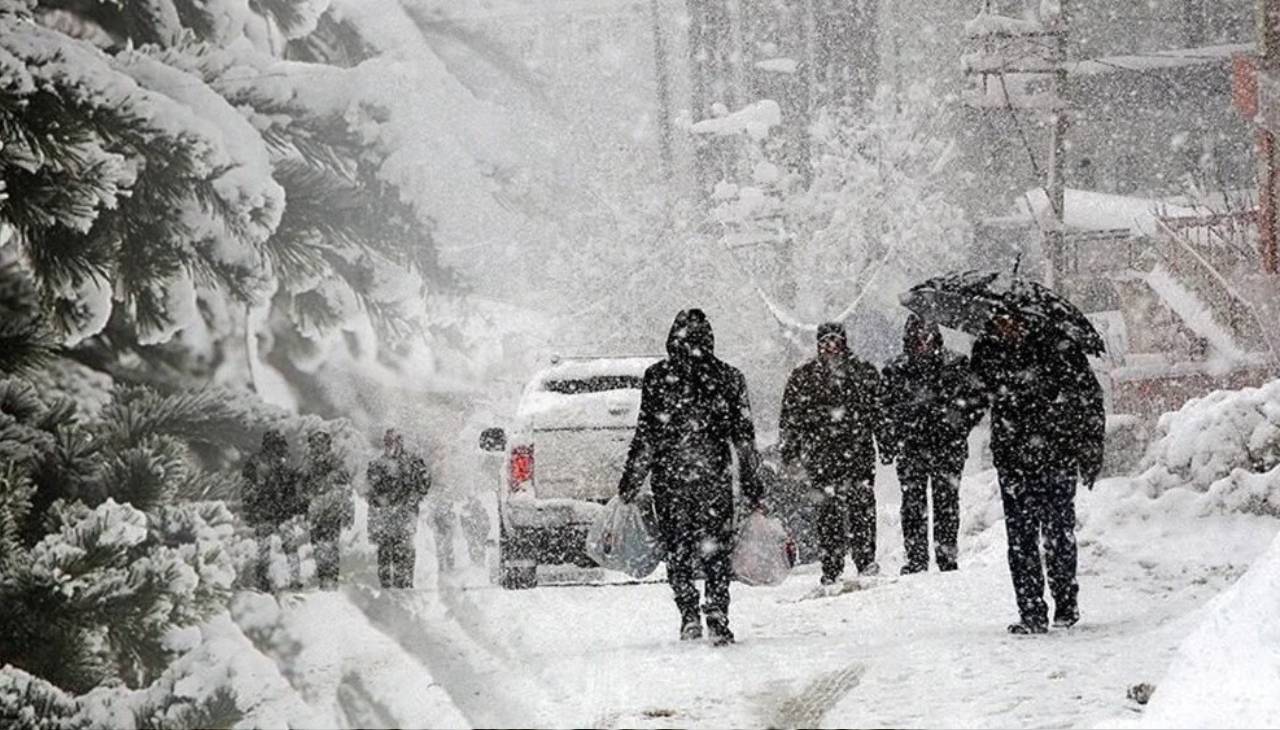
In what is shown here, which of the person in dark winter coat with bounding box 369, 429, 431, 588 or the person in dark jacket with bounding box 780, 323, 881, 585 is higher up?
the person in dark jacket with bounding box 780, 323, 881, 585

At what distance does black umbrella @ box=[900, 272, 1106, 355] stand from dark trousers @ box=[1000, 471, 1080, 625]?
74 centimetres

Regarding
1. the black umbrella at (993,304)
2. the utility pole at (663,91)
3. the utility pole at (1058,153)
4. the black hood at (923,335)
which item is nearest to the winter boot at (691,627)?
the black umbrella at (993,304)

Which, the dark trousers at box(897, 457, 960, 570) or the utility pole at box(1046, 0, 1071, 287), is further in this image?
the utility pole at box(1046, 0, 1071, 287)

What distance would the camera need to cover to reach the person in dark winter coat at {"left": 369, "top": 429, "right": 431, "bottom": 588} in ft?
39.7

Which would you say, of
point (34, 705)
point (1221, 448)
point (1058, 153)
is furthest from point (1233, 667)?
point (1058, 153)

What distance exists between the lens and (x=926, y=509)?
10.8 meters

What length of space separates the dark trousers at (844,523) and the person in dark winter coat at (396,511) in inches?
131

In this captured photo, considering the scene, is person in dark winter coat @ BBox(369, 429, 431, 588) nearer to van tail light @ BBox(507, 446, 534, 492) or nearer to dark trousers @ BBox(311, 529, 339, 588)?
van tail light @ BBox(507, 446, 534, 492)

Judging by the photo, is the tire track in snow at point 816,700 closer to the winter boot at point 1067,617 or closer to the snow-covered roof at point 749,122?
the winter boot at point 1067,617

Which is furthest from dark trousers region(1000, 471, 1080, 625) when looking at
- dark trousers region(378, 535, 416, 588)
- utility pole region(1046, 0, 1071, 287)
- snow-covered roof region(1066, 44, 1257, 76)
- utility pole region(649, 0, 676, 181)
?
utility pole region(649, 0, 676, 181)

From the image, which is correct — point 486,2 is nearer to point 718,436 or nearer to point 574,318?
point 718,436

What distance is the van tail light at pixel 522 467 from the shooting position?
10.5m

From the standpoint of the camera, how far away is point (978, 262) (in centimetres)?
3866

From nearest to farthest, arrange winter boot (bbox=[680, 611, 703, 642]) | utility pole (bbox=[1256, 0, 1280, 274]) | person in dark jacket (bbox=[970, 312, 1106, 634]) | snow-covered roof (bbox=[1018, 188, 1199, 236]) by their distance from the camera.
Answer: person in dark jacket (bbox=[970, 312, 1106, 634]) < winter boot (bbox=[680, 611, 703, 642]) < utility pole (bbox=[1256, 0, 1280, 274]) < snow-covered roof (bbox=[1018, 188, 1199, 236])
